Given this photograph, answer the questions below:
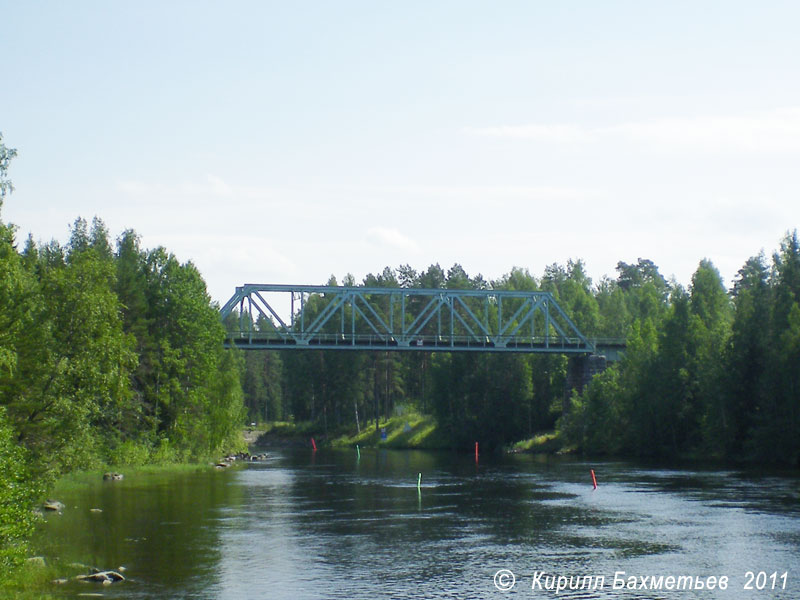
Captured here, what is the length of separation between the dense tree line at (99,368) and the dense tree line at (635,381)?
33906 millimetres

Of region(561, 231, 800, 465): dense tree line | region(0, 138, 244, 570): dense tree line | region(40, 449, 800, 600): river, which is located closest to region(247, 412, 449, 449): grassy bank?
region(561, 231, 800, 465): dense tree line

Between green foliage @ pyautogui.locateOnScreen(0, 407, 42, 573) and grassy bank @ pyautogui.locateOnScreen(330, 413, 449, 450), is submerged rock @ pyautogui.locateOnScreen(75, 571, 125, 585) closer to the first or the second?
green foliage @ pyautogui.locateOnScreen(0, 407, 42, 573)

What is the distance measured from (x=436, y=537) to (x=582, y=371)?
71143 millimetres

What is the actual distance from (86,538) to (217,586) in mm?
9866

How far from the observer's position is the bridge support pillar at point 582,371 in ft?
342

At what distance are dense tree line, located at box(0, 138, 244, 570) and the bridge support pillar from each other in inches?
1445

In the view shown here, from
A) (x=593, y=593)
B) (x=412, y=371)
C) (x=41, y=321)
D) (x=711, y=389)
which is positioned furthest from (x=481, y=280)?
(x=593, y=593)

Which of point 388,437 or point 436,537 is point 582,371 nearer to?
point 388,437

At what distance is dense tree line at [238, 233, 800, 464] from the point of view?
2849 inches

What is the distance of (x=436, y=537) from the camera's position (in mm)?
36719

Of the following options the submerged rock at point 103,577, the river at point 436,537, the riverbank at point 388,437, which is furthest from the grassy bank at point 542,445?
the submerged rock at point 103,577

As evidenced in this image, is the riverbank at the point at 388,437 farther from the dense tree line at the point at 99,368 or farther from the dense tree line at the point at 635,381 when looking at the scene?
the dense tree line at the point at 99,368

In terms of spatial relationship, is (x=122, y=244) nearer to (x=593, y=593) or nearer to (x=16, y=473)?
(x=16, y=473)

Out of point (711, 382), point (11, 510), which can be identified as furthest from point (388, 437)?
point (11, 510)
